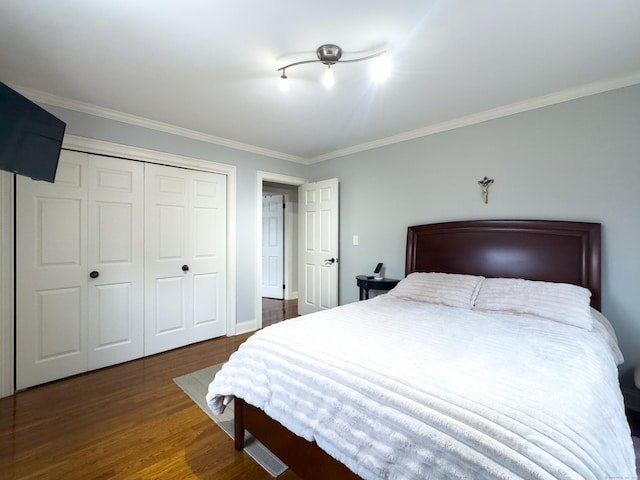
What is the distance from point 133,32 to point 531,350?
8.79 ft

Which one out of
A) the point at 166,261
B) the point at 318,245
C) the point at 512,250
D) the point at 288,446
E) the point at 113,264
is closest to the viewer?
the point at 288,446

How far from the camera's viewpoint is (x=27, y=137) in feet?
5.64

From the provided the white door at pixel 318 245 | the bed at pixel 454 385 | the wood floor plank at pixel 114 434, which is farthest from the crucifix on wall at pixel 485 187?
the wood floor plank at pixel 114 434

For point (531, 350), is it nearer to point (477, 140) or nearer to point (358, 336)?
point (358, 336)

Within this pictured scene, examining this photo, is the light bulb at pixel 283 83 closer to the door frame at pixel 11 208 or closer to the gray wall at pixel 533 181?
the door frame at pixel 11 208

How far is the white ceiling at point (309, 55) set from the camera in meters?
1.51

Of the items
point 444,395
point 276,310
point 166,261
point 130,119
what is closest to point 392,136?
point 130,119

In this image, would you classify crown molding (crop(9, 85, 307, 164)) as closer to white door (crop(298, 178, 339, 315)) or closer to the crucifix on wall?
white door (crop(298, 178, 339, 315))

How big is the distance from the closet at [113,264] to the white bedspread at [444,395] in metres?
1.71

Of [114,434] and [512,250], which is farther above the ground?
[512,250]

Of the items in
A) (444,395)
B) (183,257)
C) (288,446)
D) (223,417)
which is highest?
(183,257)

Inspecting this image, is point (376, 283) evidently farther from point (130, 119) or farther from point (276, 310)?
point (130, 119)

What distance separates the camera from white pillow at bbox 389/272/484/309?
237cm

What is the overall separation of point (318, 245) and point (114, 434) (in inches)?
113
